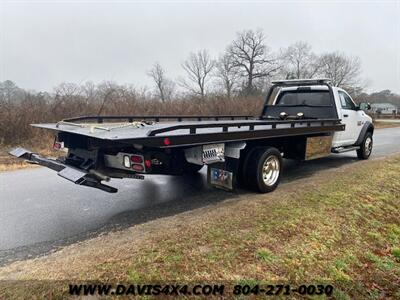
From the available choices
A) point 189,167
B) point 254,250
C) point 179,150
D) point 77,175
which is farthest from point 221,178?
point 77,175

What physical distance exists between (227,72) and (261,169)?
4840 cm

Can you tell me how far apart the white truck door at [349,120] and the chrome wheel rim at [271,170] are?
299 centimetres

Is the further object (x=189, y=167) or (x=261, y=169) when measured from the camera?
(x=189, y=167)

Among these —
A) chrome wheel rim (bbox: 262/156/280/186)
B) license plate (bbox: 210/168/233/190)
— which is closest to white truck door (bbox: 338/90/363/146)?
chrome wheel rim (bbox: 262/156/280/186)

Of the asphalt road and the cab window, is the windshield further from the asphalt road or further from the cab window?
the asphalt road

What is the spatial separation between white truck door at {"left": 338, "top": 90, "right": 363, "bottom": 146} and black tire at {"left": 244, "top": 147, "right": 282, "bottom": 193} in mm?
3085

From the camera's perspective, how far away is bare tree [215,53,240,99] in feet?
166

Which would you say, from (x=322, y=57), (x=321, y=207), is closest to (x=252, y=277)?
(x=321, y=207)

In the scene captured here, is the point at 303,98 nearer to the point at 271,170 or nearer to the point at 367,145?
the point at 367,145

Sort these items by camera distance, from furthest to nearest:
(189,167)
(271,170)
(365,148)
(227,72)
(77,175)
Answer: (227,72) < (365,148) < (271,170) < (189,167) < (77,175)

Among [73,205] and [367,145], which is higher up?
[367,145]

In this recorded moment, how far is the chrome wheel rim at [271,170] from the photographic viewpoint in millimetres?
5836

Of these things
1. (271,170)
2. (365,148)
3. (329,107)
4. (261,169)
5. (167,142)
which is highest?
(329,107)

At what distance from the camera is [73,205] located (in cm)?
518
